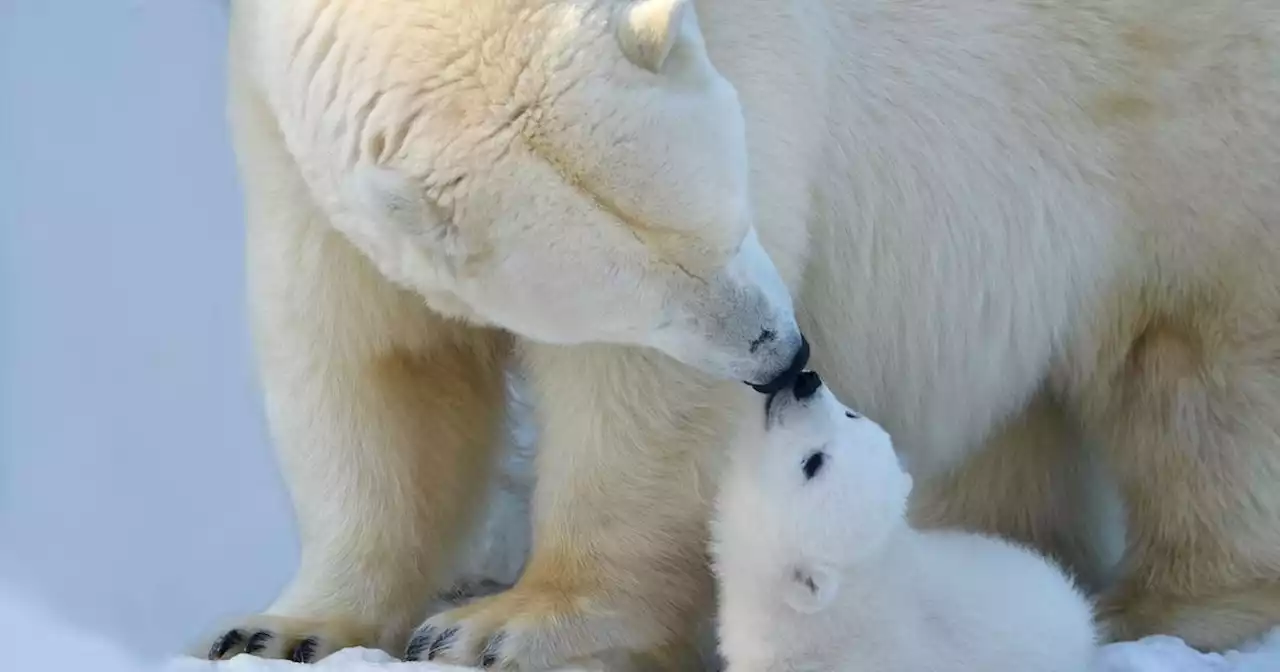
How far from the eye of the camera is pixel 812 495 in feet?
4.44

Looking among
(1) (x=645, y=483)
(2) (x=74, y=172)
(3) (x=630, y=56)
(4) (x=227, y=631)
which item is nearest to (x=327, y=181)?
(3) (x=630, y=56)

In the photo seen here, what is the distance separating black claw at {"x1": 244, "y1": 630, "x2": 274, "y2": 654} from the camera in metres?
1.61

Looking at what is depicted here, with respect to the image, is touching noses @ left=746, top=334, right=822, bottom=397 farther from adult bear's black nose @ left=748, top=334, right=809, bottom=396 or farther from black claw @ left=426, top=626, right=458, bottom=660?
black claw @ left=426, top=626, right=458, bottom=660

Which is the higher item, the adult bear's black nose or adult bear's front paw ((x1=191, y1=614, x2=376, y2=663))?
the adult bear's black nose

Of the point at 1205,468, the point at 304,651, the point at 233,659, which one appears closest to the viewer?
the point at 233,659

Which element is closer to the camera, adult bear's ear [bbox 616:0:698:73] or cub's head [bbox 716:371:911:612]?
adult bear's ear [bbox 616:0:698:73]

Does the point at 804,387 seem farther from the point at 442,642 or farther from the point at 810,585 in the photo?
the point at 442,642

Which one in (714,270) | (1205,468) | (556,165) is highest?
(556,165)

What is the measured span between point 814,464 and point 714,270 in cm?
22

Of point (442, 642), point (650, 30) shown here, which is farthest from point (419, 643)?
point (650, 30)

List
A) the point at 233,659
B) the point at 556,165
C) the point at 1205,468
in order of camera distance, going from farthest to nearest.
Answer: the point at 1205,468, the point at 233,659, the point at 556,165

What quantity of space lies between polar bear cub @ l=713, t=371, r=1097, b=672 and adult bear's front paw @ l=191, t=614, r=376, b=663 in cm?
45

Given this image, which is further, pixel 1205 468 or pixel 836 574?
pixel 1205 468

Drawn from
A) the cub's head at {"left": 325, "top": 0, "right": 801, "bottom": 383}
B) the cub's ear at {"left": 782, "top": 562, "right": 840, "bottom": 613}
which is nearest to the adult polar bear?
the cub's head at {"left": 325, "top": 0, "right": 801, "bottom": 383}
